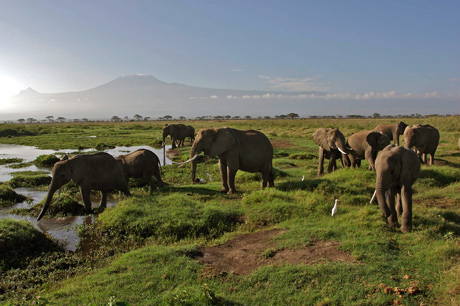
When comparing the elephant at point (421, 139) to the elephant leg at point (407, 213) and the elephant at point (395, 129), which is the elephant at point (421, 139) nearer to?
the elephant at point (395, 129)

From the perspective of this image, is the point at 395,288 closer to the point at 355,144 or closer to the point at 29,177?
the point at 355,144

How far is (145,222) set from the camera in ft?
29.0

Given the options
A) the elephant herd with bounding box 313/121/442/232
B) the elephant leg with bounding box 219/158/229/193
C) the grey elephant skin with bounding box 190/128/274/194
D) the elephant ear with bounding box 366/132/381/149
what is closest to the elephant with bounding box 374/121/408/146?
the elephant herd with bounding box 313/121/442/232

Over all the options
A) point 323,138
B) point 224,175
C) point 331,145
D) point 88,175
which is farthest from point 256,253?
point 323,138

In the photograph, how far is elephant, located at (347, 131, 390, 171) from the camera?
42.4 feet

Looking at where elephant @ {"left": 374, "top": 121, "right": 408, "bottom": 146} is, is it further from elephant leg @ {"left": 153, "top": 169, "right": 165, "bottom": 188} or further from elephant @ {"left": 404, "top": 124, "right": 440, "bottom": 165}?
elephant leg @ {"left": 153, "top": 169, "right": 165, "bottom": 188}

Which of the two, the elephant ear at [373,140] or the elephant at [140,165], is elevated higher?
the elephant ear at [373,140]

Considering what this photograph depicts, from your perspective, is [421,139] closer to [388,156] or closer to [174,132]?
[388,156]

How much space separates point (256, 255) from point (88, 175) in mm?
6641

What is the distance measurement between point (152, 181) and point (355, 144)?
8.76 m

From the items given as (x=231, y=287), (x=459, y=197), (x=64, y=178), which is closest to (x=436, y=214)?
(x=459, y=197)

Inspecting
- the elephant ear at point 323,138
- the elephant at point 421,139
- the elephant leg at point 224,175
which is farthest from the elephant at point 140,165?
the elephant at point 421,139

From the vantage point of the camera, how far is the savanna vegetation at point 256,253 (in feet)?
17.0

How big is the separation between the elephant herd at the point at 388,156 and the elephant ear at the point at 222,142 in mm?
4819
